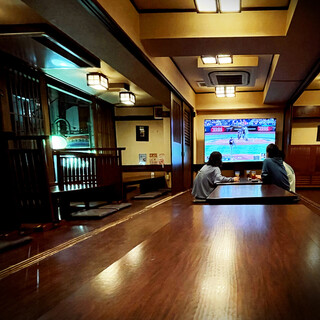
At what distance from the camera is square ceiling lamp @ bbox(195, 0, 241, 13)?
97.8 inches

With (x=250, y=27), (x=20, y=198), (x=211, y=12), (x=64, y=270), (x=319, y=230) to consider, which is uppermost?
(x=211, y=12)

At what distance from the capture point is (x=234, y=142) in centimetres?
674

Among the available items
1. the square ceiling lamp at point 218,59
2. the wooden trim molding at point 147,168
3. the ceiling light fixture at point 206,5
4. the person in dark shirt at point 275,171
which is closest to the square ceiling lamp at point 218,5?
the ceiling light fixture at point 206,5

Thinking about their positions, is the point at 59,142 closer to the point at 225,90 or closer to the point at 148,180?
the point at 148,180

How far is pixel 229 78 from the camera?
16.1 ft

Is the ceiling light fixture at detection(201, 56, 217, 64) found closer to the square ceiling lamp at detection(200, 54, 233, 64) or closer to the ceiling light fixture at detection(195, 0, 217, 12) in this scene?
the square ceiling lamp at detection(200, 54, 233, 64)

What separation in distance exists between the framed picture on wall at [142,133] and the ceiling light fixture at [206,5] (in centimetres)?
522

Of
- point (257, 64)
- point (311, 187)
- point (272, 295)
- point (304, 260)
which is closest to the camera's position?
point (272, 295)

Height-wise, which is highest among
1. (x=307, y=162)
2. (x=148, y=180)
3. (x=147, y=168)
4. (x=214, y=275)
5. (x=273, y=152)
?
(x=273, y=152)

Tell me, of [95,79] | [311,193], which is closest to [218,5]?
[95,79]

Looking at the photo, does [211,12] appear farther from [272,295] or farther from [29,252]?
[29,252]

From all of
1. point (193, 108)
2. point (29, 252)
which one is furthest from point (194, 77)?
point (29, 252)

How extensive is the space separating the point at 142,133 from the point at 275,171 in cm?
521

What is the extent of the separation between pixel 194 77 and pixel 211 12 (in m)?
2.74
